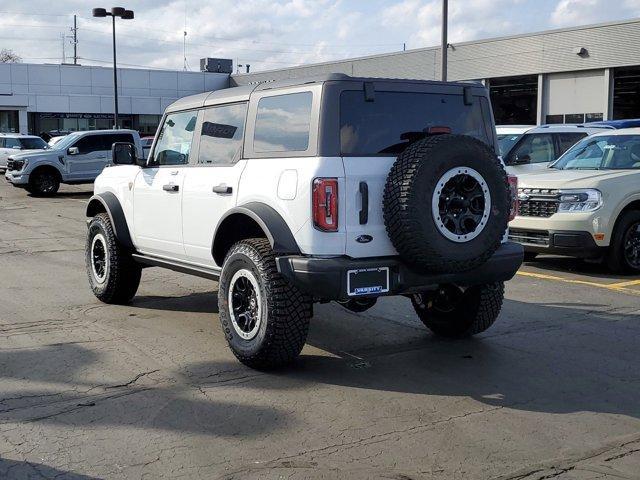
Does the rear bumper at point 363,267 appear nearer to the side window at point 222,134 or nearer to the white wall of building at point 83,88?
the side window at point 222,134

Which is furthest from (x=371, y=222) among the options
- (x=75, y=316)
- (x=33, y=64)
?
(x=33, y=64)

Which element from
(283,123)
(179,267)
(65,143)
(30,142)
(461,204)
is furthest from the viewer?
(30,142)

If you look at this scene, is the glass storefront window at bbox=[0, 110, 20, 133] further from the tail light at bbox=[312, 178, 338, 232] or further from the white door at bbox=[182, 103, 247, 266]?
the tail light at bbox=[312, 178, 338, 232]

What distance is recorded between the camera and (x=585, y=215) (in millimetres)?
9758

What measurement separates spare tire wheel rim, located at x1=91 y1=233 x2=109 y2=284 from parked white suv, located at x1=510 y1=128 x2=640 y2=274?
519 cm

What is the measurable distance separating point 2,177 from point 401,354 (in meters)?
31.2

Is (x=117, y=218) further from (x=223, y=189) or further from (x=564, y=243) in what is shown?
(x=564, y=243)

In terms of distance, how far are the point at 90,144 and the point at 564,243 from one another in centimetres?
1799

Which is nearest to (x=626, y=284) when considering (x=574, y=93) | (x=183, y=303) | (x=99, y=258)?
(x=183, y=303)

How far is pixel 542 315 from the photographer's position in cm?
777

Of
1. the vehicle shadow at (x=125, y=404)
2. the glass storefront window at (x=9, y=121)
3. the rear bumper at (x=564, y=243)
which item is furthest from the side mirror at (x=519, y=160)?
the glass storefront window at (x=9, y=121)

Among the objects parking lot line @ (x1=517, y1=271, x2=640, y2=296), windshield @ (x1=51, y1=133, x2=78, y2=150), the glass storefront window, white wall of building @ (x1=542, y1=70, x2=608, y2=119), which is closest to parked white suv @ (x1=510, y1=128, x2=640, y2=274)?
parking lot line @ (x1=517, y1=271, x2=640, y2=296)

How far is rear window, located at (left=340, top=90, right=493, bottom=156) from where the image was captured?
18.3 feet

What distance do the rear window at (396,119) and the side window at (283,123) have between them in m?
0.29
